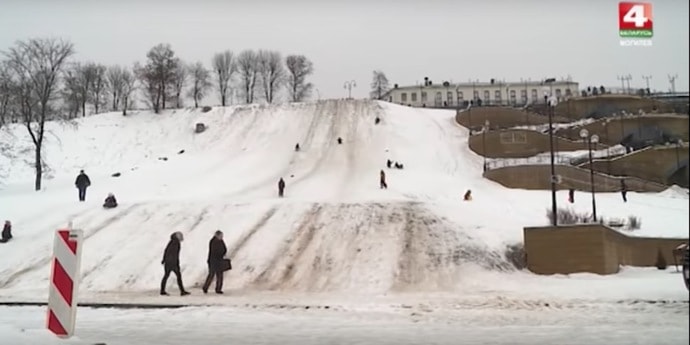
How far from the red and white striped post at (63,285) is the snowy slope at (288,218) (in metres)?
6.20

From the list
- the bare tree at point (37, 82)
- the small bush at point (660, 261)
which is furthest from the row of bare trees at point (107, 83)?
the small bush at point (660, 261)

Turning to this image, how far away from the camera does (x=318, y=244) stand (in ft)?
69.4

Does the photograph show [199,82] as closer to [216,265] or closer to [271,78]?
[271,78]

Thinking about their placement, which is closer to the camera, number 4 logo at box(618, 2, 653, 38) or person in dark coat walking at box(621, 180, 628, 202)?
number 4 logo at box(618, 2, 653, 38)

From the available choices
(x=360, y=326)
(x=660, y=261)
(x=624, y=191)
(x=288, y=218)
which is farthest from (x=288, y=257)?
(x=624, y=191)

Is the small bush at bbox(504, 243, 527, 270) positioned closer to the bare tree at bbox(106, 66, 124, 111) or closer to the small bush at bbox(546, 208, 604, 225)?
the small bush at bbox(546, 208, 604, 225)

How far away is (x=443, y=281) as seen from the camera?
17469 mm

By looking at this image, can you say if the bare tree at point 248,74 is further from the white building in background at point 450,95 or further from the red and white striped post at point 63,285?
the red and white striped post at point 63,285

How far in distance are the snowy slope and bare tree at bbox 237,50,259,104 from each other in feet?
27.8

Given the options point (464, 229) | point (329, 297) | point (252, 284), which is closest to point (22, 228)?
point (252, 284)

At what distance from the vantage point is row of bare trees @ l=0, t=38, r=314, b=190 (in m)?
24.2

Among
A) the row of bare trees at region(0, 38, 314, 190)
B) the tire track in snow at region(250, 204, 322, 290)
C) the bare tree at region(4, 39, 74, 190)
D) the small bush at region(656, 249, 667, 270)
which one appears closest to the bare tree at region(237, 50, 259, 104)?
the row of bare trees at region(0, 38, 314, 190)

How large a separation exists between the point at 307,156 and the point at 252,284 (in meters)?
37.2

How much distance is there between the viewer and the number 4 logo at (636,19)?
18.4 feet
